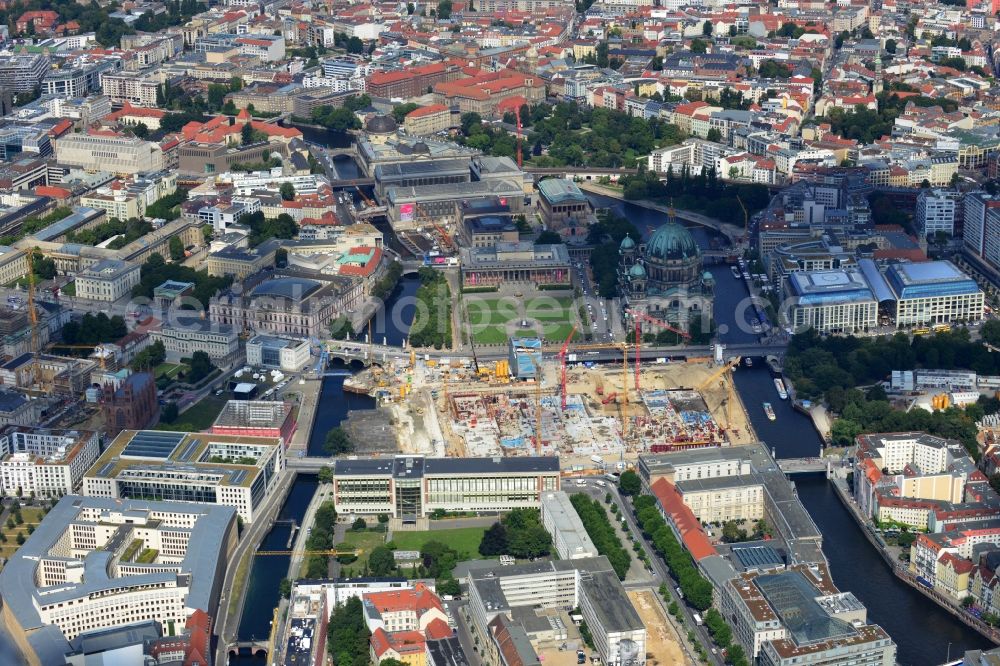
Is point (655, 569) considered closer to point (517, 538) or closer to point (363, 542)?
point (517, 538)

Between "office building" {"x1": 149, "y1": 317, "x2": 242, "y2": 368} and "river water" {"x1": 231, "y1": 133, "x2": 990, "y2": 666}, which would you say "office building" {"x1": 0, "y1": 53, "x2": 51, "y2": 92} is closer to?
"river water" {"x1": 231, "y1": 133, "x2": 990, "y2": 666}

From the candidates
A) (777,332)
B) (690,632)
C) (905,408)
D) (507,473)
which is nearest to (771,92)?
(777,332)

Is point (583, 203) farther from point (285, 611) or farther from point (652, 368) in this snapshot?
point (285, 611)

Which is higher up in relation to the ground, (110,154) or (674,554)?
(110,154)

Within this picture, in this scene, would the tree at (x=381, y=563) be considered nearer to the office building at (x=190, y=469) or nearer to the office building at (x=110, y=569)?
the office building at (x=110, y=569)

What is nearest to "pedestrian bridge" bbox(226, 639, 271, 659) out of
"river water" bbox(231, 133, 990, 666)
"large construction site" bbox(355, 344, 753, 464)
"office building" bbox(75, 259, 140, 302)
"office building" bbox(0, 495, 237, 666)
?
"river water" bbox(231, 133, 990, 666)

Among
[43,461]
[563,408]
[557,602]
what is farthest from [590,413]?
[43,461]
